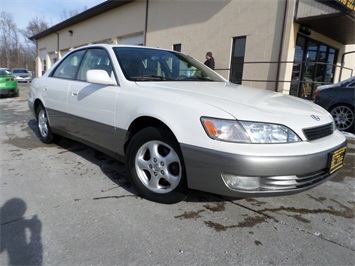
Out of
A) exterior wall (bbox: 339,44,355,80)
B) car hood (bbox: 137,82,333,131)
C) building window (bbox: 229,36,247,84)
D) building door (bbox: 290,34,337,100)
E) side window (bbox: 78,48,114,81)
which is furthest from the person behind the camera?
exterior wall (bbox: 339,44,355,80)

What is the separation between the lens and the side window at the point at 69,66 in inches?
147

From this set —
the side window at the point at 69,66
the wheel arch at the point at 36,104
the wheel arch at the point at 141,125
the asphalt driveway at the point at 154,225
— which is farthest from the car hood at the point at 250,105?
the wheel arch at the point at 36,104

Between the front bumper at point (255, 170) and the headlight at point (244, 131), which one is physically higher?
the headlight at point (244, 131)

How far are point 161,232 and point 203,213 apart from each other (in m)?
0.47

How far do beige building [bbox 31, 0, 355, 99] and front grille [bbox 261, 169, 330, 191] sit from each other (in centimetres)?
692

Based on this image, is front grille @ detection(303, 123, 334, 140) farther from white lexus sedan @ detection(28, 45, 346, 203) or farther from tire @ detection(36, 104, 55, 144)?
tire @ detection(36, 104, 55, 144)

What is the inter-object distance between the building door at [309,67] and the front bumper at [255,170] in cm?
693

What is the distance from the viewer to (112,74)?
297cm

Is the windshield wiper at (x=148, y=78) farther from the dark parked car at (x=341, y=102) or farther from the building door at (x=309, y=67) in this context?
the building door at (x=309, y=67)

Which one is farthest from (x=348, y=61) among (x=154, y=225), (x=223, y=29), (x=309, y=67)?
(x=154, y=225)

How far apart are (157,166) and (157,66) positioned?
1.33 metres

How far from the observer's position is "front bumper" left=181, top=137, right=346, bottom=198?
6.50ft

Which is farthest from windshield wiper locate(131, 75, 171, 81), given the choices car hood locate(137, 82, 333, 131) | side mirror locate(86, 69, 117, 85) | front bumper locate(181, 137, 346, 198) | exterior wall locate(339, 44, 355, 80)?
exterior wall locate(339, 44, 355, 80)

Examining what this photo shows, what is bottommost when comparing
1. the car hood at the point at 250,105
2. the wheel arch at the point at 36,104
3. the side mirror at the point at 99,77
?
the wheel arch at the point at 36,104
